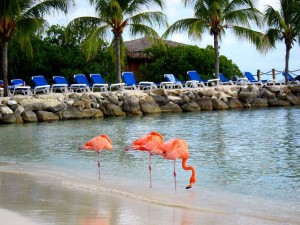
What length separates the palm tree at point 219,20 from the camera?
33.8 m

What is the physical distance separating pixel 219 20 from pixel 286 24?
5681mm

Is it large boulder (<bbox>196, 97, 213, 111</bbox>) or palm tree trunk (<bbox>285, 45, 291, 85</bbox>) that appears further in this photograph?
palm tree trunk (<bbox>285, 45, 291, 85</bbox>)

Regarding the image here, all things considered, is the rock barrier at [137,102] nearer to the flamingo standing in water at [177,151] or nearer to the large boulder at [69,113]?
the large boulder at [69,113]

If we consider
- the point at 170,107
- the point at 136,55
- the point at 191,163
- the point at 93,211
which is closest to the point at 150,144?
the point at 93,211

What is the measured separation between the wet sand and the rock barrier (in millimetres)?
16823

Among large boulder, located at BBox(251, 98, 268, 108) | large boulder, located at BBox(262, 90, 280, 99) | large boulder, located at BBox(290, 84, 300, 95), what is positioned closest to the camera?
large boulder, located at BBox(251, 98, 268, 108)

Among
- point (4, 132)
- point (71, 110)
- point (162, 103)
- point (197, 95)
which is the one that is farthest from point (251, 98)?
point (4, 132)

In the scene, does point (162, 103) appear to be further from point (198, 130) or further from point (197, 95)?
point (198, 130)

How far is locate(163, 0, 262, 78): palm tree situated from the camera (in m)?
33.8

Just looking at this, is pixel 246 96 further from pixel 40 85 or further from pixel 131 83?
pixel 40 85

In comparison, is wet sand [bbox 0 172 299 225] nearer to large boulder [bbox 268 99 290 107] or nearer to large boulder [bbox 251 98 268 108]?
large boulder [bbox 251 98 268 108]

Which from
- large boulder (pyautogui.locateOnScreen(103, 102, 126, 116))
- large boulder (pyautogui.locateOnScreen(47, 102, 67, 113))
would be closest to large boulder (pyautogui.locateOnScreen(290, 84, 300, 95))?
large boulder (pyautogui.locateOnScreen(103, 102, 126, 116))

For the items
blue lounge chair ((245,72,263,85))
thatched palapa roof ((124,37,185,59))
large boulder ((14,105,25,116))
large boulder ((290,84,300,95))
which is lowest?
large boulder ((14,105,25,116))

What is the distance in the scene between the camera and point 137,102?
29531mm
